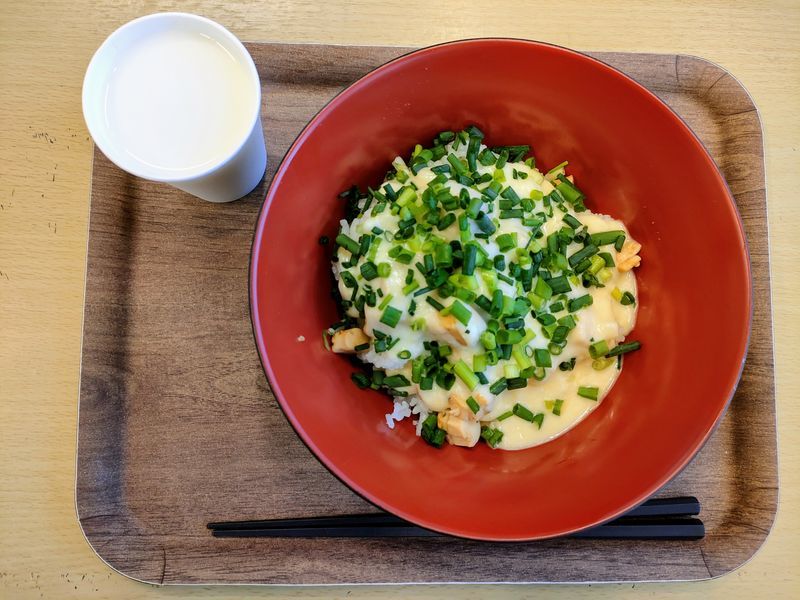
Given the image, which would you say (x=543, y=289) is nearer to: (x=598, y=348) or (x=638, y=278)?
(x=598, y=348)

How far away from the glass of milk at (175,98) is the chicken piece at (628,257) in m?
0.97

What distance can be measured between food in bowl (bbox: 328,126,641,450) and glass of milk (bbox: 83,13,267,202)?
0.35 m

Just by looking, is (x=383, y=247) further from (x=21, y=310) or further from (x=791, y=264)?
(x=791, y=264)

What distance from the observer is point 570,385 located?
59.8 inches

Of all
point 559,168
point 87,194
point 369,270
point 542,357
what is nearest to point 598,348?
point 542,357

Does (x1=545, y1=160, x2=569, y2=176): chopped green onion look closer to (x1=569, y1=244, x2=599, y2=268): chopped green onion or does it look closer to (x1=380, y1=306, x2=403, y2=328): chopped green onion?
(x1=569, y1=244, x2=599, y2=268): chopped green onion

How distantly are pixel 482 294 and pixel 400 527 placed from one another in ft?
2.19

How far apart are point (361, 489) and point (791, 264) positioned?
1.42m

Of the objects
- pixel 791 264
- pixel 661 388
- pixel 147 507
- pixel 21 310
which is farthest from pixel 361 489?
pixel 791 264

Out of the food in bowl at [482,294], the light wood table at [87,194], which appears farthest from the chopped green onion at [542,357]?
the light wood table at [87,194]

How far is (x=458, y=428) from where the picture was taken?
1379 millimetres

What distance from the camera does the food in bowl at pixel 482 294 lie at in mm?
1374

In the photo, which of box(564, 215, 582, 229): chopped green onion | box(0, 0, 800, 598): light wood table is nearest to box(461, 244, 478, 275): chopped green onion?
box(564, 215, 582, 229): chopped green onion

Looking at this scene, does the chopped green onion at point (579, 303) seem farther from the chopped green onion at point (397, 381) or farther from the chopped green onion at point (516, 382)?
the chopped green onion at point (397, 381)
